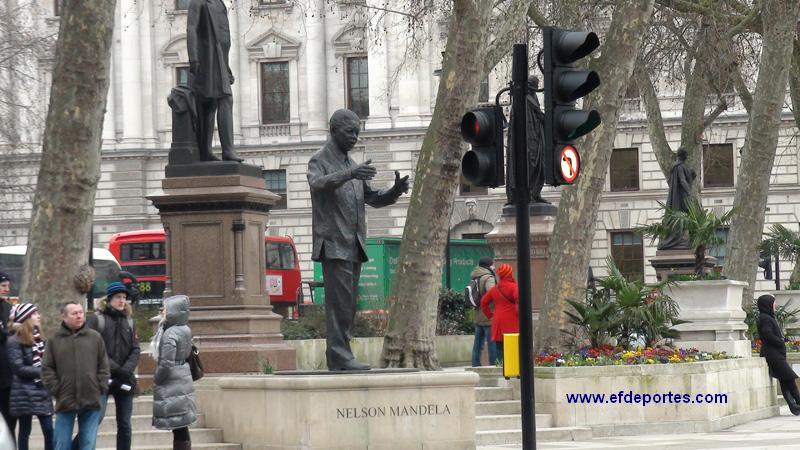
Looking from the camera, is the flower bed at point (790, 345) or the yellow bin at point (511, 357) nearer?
the yellow bin at point (511, 357)

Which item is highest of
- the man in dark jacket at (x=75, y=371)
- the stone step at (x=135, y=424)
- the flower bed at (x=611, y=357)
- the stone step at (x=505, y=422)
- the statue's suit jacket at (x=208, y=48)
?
the statue's suit jacket at (x=208, y=48)

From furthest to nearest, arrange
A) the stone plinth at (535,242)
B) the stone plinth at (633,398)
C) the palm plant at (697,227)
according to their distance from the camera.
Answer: the stone plinth at (535,242) < the palm plant at (697,227) < the stone plinth at (633,398)

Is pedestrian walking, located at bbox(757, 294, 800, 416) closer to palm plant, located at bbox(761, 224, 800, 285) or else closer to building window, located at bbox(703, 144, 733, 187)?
palm plant, located at bbox(761, 224, 800, 285)

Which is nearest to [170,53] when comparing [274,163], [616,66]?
[274,163]

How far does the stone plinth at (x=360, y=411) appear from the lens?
14.5m

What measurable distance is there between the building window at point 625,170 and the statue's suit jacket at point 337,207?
1956 inches

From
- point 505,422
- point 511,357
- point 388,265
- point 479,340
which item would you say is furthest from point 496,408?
point 388,265

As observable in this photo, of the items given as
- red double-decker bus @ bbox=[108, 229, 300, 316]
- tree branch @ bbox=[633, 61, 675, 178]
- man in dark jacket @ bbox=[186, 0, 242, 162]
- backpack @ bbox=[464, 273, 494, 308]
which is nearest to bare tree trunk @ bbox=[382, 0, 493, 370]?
man in dark jacket @ bbox=[186, 0, 242, 162]

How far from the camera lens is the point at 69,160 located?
51.9 feet

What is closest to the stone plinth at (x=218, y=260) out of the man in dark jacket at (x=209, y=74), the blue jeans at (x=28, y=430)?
the man in dark jacket at (x=209, y=74)

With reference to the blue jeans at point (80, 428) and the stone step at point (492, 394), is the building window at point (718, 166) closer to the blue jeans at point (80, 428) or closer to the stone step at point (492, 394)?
the stone step at point (492, 394)

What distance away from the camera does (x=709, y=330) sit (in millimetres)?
21406

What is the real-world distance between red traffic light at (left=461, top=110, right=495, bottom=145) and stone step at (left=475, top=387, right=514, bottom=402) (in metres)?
8.07

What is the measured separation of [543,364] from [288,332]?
27.1ft
